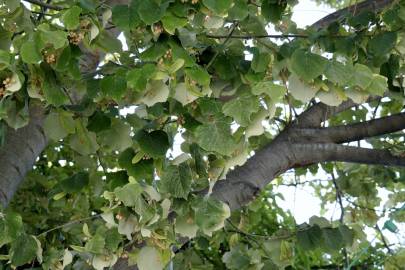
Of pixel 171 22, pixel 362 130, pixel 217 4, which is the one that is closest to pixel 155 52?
pixel 171 22

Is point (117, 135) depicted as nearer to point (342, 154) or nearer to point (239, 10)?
point (239, 10)

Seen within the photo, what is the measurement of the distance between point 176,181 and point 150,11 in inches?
15.6

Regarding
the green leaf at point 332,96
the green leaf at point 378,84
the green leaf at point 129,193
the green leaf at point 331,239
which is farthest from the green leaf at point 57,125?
the green leaf at point 331,239

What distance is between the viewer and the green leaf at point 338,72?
140 cm

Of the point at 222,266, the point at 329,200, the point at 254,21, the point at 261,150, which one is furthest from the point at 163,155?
the point at 329,200

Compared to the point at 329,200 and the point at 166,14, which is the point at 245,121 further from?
the point at 329,200

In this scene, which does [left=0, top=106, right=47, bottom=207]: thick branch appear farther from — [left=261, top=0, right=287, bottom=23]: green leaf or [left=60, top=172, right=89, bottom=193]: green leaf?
[left=261, top=0, right=287, bottom=23]: green leaf

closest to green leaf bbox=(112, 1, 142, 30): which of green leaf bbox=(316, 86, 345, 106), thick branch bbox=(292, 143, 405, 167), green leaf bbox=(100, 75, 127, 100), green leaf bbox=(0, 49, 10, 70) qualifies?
green leaf bbox=(100, 75, 127, 100)

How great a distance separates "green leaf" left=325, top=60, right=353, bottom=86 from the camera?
55.1 inches

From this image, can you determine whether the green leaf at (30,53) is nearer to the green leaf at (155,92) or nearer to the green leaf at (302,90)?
the green leaf at (155,92)

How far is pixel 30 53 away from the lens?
1281mm

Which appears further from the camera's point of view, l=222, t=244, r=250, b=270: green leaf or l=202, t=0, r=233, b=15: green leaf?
l=222, t=244, r=250, b=270: green leaf

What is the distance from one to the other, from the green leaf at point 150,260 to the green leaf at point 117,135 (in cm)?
28

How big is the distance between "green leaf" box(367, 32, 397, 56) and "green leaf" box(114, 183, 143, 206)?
2.45 ft
